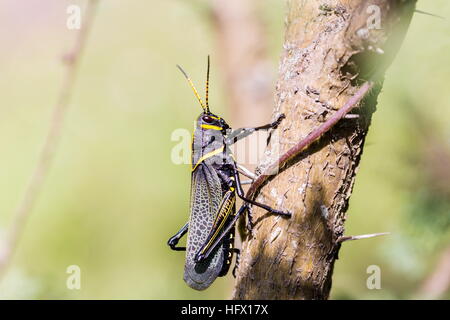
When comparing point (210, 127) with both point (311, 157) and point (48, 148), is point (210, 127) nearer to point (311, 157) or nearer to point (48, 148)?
point (48, 148)

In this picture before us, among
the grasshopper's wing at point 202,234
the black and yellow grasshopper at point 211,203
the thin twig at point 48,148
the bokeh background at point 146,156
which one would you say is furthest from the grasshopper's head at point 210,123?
the bokeh background at point 146,156

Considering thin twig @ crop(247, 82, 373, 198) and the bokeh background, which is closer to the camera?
thin twig @ crop(247, 82, 373, 198)

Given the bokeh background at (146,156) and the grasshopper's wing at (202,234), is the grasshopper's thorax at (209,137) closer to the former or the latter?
the grasshopper's wing at (202,234)

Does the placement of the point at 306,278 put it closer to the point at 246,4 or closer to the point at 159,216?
the point at 246,4

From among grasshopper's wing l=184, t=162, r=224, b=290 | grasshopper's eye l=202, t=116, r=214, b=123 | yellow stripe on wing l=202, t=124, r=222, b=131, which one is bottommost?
grasshopper's wing l=184, t=162, r=224, b=290

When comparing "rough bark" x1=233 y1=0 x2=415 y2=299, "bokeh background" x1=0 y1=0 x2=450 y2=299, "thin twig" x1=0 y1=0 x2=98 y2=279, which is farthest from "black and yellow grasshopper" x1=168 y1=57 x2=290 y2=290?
"bokeh background" x1=0 y1=0 x2=450 y2=299

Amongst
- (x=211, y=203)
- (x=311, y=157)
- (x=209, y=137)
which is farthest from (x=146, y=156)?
(x=311, y=157)

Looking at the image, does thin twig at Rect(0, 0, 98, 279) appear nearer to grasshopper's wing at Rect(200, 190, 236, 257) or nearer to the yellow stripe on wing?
the yellow stripe on wing

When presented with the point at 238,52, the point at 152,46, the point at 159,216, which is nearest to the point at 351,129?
the point at 238,52
